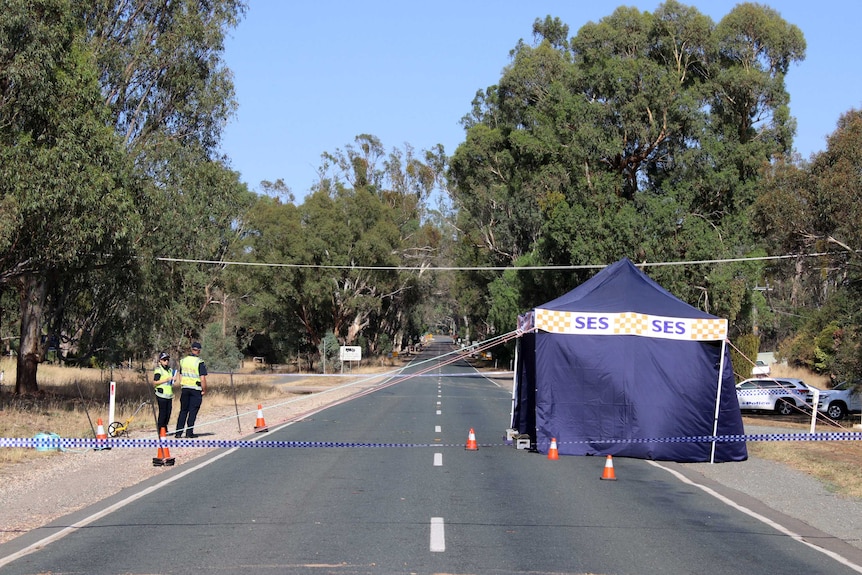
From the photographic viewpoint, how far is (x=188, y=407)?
63.0ft

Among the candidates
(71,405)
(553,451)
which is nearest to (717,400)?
(553,451)


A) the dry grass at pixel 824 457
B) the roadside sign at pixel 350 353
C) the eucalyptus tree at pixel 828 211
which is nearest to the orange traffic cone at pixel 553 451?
the dry grass at pixel 824 457

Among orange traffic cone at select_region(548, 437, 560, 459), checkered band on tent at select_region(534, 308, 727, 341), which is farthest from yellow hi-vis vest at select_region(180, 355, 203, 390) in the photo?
orange traffic cone at select_region(548, 437, 560, 459)

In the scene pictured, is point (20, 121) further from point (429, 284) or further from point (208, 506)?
point (429, 284)

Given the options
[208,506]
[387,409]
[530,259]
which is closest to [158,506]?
[208,506]

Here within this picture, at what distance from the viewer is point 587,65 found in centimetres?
5200

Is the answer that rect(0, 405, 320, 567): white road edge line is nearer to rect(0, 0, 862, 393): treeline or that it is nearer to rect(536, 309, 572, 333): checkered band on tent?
rect(536, 309, 572, 333): checkered band on tent

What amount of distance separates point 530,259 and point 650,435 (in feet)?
156

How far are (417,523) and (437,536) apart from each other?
0.78 m

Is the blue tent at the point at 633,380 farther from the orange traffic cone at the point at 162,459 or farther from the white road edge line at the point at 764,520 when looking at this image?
the orange traffic cone at the point at 162,459

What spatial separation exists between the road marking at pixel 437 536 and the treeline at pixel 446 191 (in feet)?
52.5

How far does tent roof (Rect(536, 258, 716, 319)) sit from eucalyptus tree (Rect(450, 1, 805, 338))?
91.0ft

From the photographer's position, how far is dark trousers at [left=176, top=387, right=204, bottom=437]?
62.1ft

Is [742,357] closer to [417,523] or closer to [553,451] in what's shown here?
[553,451]
